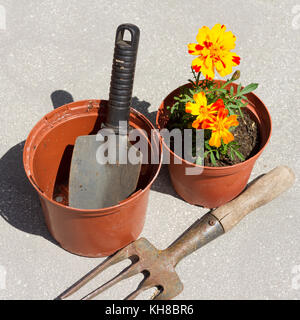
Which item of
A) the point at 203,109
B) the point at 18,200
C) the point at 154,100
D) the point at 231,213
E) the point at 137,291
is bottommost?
the point at 137,291

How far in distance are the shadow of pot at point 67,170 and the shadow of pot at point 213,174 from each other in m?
0.13

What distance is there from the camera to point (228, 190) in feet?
6.04

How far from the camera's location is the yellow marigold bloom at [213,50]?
4.81 feet

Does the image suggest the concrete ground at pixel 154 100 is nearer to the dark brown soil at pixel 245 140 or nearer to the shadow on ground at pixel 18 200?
the shadow on ground at pixel 18 200

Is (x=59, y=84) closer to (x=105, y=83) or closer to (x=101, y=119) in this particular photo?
(x=105, y=83)

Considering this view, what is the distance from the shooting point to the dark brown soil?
177 cm

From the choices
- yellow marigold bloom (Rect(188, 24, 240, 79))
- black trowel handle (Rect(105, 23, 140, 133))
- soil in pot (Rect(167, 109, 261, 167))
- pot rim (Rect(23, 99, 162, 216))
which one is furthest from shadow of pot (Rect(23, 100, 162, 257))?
yellow marigold bloom (Rect(188, 24, 240, 79))

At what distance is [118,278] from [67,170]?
0.55 metres

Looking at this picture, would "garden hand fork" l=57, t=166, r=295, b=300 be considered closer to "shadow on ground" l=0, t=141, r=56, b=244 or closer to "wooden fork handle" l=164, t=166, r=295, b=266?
"wooden fork handle" l=164, t=166, r=295, b=266

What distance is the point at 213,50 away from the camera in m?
1.47

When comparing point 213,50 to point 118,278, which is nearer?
point 213,50

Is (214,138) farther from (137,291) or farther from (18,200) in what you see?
(18,200)

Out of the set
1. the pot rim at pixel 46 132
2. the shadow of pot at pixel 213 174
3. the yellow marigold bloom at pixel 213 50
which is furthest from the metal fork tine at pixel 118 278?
the yellow marigold bloom at pixel 213 50

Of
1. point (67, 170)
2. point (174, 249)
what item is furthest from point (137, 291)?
point (67, 170)
